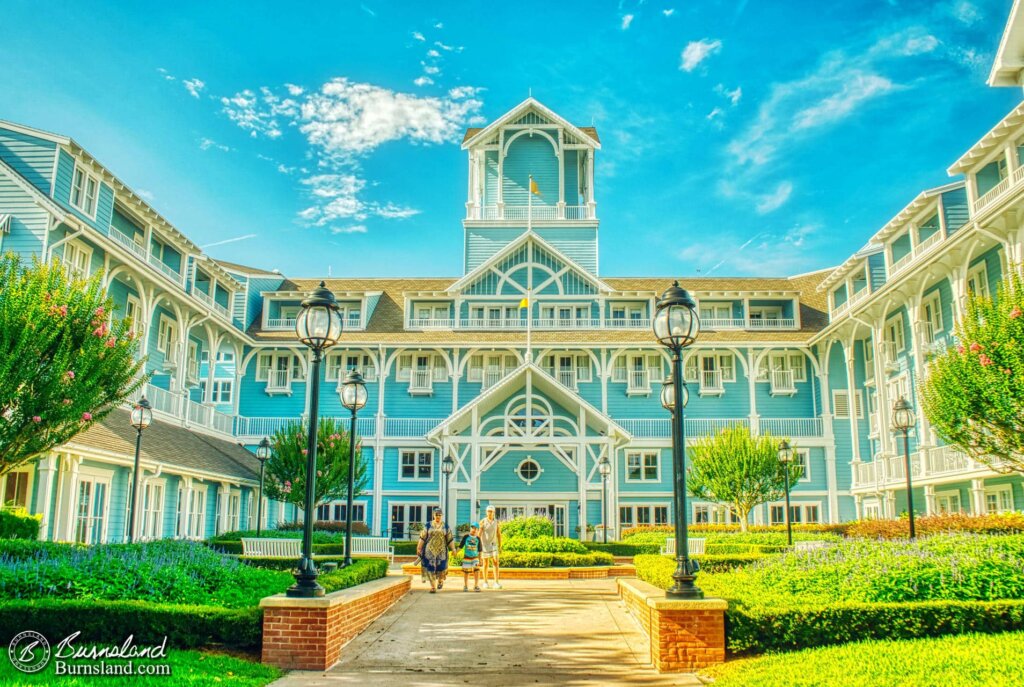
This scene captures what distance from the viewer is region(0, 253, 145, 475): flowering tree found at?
13711 mm

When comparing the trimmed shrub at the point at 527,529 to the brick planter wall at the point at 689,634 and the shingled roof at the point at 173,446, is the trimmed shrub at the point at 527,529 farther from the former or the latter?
the brick planter wall at the point at 689,634

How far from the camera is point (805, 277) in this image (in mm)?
44344

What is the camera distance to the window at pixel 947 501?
28422mm

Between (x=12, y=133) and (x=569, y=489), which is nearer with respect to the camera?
(x=12, y=133)

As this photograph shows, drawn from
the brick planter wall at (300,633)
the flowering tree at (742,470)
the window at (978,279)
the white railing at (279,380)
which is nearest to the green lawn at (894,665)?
the brick planter wall at (300,633)

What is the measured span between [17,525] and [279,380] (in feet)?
75.2

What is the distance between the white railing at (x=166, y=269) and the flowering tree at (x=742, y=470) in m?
20.9

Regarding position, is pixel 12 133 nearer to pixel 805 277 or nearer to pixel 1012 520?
pixel 1012 520

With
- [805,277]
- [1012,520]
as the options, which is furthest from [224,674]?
[805,277]

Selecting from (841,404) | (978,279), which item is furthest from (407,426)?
(978,279)

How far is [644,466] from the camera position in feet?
124

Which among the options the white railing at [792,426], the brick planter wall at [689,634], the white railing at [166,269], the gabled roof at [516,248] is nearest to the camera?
the brick planter wall at [689,634]

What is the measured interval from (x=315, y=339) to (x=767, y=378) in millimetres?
31974

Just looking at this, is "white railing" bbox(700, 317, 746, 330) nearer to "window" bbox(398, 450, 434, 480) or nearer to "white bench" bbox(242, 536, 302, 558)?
"window" bbox(398, 450, 434, 480)
